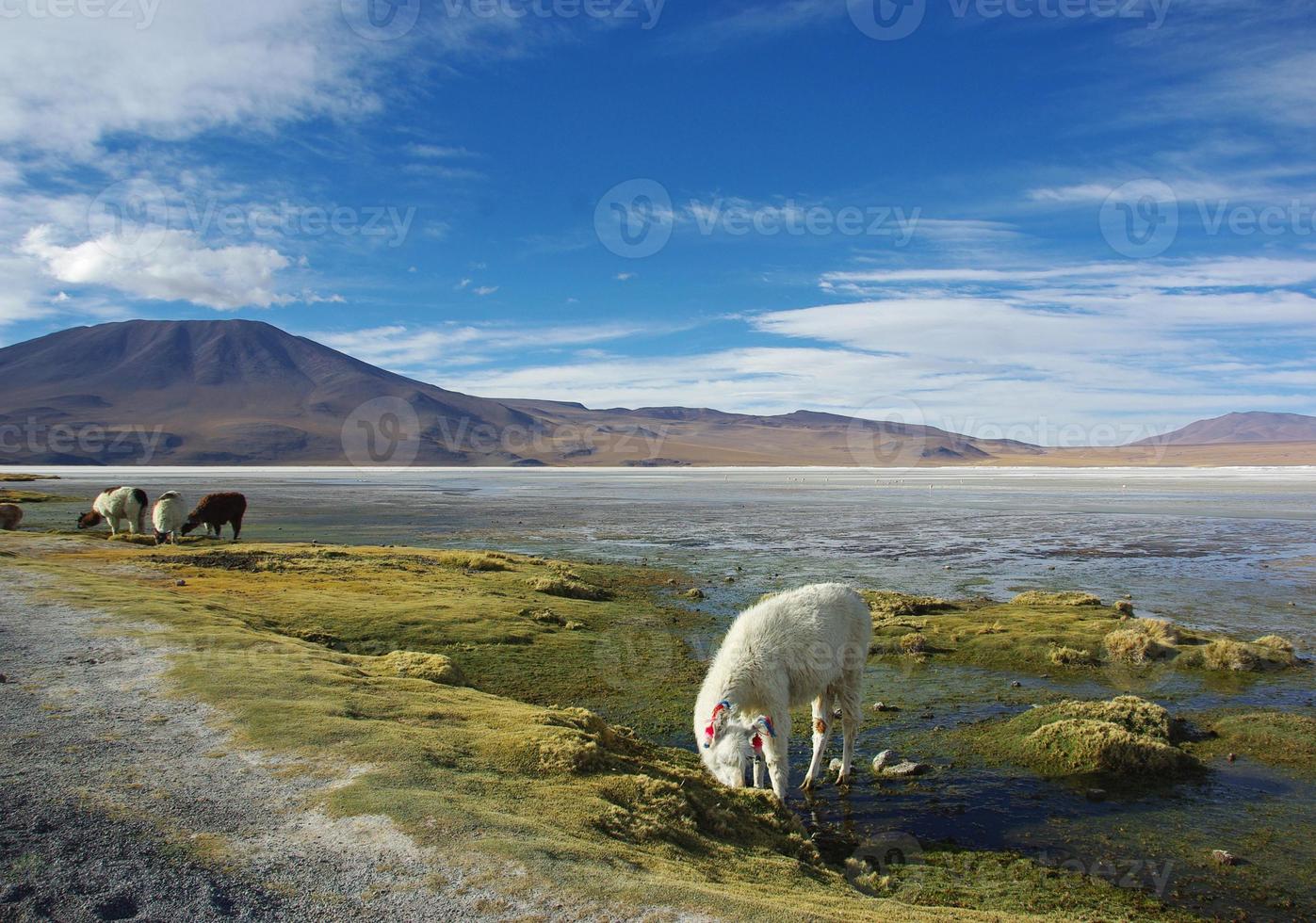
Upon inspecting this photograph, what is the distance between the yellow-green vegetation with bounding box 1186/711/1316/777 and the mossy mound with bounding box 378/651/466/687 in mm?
10594

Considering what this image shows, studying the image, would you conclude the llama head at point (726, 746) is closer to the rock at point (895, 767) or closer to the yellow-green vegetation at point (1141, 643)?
the rock at point (895, 767)

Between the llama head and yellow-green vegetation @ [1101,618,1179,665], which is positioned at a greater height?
the llama head

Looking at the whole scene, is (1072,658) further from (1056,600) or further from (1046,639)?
(1056,600)

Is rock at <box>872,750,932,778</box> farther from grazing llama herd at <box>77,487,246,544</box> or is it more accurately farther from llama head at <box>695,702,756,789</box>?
grazing llama herd at <box>77,487,246,544</box>

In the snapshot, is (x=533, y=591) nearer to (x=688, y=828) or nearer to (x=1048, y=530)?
(x=688, y=828)

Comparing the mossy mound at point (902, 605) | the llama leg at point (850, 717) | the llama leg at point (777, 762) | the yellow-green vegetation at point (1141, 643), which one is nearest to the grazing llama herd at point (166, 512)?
the mossy mound at point (902, 605)

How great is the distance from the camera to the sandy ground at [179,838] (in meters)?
4.73

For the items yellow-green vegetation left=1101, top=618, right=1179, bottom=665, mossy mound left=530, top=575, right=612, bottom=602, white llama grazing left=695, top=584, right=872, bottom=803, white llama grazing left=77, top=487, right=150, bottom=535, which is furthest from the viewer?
white llama grazing left=77, top=487, right=150, bottom=535

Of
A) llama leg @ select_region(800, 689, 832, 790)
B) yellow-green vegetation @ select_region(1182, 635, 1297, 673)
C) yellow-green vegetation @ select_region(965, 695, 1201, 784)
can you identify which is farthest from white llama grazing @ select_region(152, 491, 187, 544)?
yellow-green vegetation @ select_region(1182, 635, 1297, 673)

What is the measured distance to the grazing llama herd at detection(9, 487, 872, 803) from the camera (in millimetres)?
8250

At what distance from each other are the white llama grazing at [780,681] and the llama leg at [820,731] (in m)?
0.01

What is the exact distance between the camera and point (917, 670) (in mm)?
14680

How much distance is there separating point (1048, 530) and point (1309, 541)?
10598mm

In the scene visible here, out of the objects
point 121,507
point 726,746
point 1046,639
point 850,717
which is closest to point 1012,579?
point 1046,639
